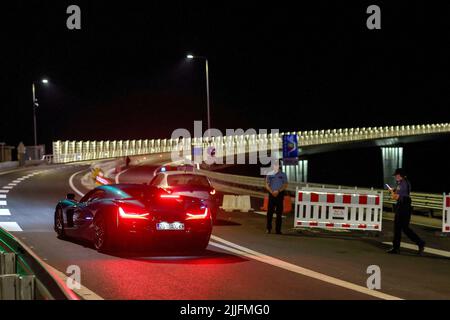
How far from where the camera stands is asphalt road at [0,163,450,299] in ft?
29.7

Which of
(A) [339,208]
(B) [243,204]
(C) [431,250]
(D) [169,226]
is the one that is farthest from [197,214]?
(B) [243,204]

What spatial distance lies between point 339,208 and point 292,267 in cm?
624

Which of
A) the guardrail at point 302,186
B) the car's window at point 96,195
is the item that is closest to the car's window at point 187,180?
the guardrail at point 302,186

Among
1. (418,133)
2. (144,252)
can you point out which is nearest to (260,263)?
(144,252)

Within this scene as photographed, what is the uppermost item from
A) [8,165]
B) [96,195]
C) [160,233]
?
[96,195]

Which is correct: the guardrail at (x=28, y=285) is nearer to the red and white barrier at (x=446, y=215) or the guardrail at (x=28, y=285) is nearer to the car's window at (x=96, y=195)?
the car's window at (x=96, y=195)

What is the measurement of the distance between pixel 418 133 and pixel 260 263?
12244 centimetres

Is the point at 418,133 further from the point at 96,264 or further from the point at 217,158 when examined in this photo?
the point at 96,264

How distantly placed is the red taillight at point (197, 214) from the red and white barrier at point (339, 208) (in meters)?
4.90

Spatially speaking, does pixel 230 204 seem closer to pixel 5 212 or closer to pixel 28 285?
pixel 5 212

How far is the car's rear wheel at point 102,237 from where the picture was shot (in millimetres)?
12469

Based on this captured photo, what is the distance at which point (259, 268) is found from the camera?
1118cm

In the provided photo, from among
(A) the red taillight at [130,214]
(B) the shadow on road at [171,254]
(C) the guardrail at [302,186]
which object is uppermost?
(A) the red taillight at [130,214]

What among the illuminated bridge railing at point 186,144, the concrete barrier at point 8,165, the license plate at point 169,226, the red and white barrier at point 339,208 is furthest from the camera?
the illuminated bridge railing at point 186,144
